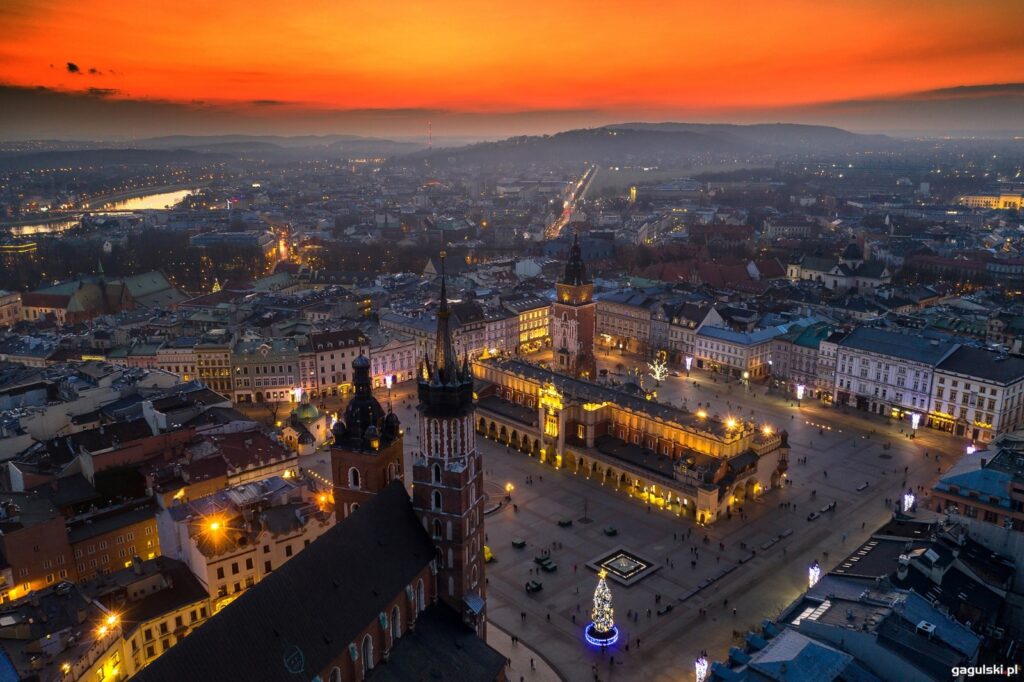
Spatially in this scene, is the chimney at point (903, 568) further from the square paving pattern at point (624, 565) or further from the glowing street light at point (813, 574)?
the square paving pattern at point (624, 565)

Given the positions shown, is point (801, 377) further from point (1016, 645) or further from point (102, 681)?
point (102, 681)

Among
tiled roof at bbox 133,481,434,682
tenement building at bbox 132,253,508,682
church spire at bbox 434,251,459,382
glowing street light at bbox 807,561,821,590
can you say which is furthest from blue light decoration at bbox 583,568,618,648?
church spire at bbox 434,251,459,382

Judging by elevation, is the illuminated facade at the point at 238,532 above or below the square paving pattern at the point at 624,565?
above

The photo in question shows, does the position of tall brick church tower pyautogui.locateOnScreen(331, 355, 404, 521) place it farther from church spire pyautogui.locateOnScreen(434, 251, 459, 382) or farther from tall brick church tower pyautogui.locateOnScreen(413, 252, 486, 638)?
church spire pyautogui.locateOnScreen(434, 251, 459, 382)

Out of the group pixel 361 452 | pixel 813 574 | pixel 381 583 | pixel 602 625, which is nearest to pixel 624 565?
pixel 602 625

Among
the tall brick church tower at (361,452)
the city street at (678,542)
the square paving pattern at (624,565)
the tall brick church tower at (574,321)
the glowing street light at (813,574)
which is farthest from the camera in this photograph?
the tall brick church tower at (574,321)

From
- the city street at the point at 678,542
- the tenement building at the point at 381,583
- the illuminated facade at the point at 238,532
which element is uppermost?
the tenement building at the point at 381,583

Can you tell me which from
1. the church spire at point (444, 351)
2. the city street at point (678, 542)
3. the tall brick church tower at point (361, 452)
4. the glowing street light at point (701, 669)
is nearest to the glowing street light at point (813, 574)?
the city street at point (678, 542)
